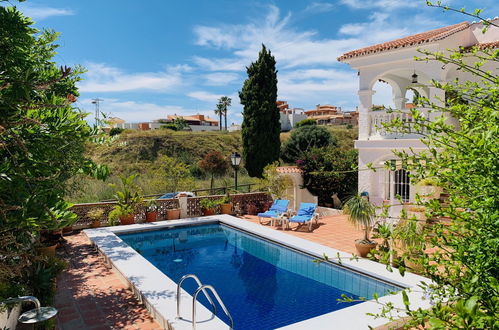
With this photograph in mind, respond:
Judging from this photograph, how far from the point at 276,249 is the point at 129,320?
648cm

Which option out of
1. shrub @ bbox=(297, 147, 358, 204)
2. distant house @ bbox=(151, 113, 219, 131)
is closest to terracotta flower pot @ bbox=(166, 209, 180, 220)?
shrub @ bbox=(297, 147, 358, 204)

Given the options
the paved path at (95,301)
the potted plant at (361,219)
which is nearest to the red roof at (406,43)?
the potted plant at (361,219)

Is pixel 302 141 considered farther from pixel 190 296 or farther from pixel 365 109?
pixel 190 296

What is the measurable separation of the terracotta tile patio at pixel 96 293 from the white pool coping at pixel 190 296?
28 cm

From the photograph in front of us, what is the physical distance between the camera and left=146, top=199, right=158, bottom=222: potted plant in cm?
1623

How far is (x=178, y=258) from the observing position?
40.4 ft

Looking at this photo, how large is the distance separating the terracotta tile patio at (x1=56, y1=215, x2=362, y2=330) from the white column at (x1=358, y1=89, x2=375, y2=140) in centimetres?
435

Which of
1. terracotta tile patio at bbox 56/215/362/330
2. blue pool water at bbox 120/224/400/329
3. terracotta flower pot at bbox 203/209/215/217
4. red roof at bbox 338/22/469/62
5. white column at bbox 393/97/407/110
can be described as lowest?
blue pool water at bbox 120/224/400/329

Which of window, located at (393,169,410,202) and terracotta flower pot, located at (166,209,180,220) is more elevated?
window, located at (393,169,410,202)

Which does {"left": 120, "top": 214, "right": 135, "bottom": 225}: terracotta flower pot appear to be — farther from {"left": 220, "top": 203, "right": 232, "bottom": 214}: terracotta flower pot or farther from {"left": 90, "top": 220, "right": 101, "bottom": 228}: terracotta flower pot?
{"left": 220, "top": 203, "right": 232, "bottom": 214}: terracotta flower pot

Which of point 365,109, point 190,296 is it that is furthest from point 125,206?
point 365,109

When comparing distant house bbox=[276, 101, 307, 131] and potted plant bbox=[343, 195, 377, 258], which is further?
distant house bbox=[276, 101, 307, 131]

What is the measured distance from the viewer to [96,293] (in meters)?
8.45

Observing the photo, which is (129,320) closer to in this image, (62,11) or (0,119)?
(0,119)
